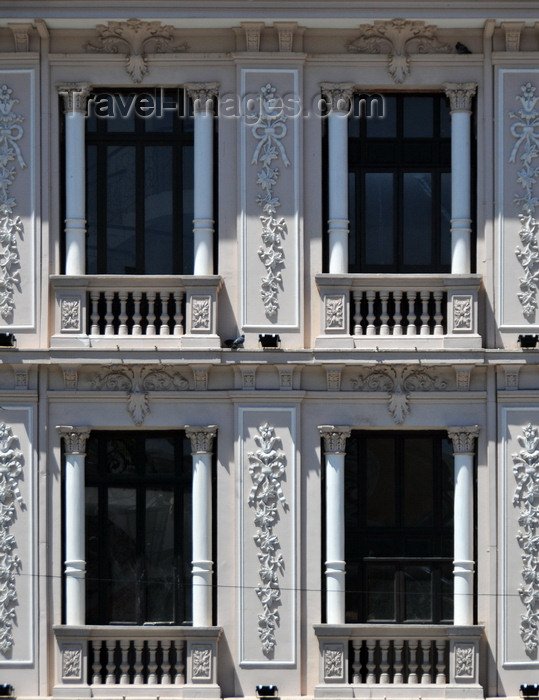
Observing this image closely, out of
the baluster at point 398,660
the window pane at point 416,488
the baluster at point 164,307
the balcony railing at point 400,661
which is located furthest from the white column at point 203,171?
the baluster at point 398,660

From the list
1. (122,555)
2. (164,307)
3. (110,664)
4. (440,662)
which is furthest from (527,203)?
(110,664)

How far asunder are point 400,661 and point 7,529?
5.30 metres

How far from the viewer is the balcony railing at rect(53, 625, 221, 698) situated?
18938 millimetres

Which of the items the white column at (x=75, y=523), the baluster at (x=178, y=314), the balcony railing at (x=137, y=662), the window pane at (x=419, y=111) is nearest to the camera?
the balcony railing at (x=137, y=662)

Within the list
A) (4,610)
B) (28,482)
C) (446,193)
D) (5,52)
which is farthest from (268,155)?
(4,610)

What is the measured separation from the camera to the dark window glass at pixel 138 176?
19.8m

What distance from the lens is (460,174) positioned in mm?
19547

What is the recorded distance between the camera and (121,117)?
19.9 metres

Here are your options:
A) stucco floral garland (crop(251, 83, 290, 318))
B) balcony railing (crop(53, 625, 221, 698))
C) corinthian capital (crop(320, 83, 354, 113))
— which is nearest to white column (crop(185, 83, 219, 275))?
stucco floral garland (crop(251, 83, 290, 318))

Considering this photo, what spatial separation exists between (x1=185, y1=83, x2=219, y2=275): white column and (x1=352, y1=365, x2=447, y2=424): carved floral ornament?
247cm

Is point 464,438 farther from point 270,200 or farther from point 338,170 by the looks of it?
point 270,200

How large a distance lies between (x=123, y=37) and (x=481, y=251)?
5449mm

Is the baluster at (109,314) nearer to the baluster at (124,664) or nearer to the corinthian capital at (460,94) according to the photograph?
the baluster at (124,664)

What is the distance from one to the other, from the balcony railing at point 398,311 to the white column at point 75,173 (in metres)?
3.15
